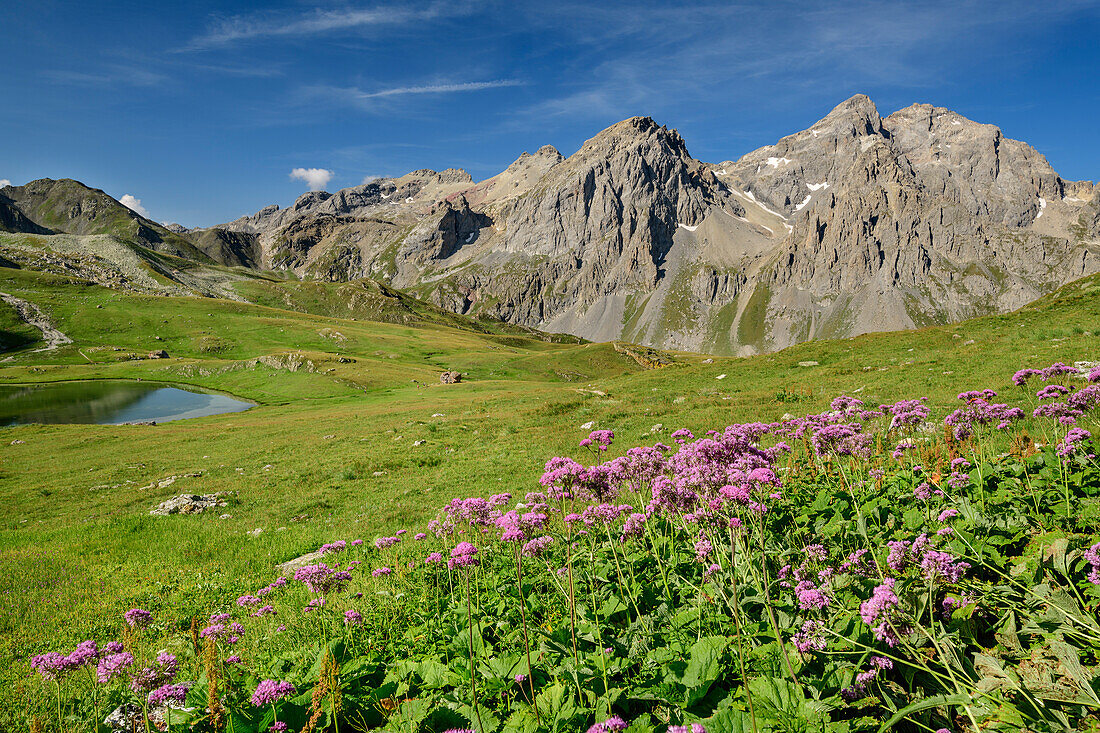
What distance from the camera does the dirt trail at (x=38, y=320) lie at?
461 feet

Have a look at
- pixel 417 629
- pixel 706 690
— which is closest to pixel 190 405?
pixel 417 629

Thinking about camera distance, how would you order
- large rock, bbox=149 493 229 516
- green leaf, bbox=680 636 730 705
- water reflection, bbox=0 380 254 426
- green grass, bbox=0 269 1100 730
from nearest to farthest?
green leaf, bbox=680 636 730 705 → green grass, bbox=0 269 1100 730 → large rock, bbox=149 493 229 516 → water reflection, bbox=0 380 254 426

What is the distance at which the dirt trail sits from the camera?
461 feet

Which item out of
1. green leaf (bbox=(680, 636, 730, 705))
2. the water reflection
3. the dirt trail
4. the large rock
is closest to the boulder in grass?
the large rock

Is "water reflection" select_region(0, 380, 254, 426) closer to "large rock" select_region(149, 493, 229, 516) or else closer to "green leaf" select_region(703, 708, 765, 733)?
"large rock" select_region(149, 493, 229, 516)

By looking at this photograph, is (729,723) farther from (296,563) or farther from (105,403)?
(105,403)

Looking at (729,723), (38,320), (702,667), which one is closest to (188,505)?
(702,667)

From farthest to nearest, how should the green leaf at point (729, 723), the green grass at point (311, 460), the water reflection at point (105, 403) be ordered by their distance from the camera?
1. the water reflection at point (105, 403)
2. the green grass at point (311, 460)
3. the green leaf at point (729, 723)

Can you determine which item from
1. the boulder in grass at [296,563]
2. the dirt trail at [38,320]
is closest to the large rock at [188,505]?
the boulder in grass at [296,563]

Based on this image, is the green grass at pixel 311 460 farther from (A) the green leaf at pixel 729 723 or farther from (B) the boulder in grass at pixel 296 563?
(A) the green leaf at pixel 729 723

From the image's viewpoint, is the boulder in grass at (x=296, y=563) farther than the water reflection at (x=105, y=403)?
No

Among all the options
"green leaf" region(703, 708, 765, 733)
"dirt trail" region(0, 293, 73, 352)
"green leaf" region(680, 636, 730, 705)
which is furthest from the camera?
"dirt trail" region(0, 293, 73, 352)

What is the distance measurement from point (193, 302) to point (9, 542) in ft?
638

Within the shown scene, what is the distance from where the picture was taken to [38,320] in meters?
154
